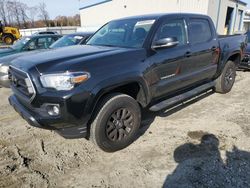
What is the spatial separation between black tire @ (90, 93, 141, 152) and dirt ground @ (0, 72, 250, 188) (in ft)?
0.59

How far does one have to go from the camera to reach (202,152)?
330 cm

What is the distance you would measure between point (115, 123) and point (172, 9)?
19026mm

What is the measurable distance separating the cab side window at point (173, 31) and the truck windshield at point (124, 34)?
0.20m

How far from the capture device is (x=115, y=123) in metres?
3.29

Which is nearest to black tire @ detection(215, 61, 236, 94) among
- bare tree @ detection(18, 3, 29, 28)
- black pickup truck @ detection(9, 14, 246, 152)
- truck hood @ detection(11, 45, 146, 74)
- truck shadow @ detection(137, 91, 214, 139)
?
truck shadow @ detection(137, 91, 214, 139)

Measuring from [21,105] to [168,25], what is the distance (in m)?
2.72

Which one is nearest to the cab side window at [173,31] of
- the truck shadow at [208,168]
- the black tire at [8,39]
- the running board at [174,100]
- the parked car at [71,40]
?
the running board at [174,100]

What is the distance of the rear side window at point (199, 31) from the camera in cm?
445

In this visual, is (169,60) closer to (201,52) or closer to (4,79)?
(201,52)

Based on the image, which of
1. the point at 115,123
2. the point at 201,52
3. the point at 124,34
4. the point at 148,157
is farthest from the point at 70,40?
the point at 148,157

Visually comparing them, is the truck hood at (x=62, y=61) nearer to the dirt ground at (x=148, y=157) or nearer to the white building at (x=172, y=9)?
the dirt ground at (x=148, y=157)

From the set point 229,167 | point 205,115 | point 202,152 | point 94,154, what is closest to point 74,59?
point 94,154

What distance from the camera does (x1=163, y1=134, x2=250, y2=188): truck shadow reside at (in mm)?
2686

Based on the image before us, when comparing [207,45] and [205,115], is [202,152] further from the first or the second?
[207,45]
